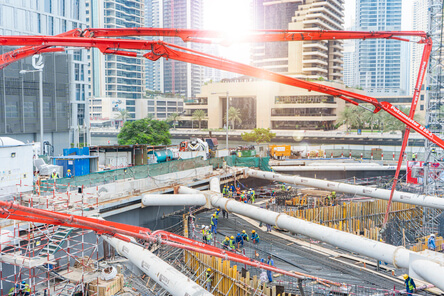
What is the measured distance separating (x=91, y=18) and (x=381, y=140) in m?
114

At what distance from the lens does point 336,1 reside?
443ft

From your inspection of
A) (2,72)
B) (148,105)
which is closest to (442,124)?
(2,72)

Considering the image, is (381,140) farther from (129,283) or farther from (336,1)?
(129,283)

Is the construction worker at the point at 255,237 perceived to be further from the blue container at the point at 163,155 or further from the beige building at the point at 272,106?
the beige building at the point at 272,106

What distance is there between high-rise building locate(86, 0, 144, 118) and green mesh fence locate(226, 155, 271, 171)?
367 ft

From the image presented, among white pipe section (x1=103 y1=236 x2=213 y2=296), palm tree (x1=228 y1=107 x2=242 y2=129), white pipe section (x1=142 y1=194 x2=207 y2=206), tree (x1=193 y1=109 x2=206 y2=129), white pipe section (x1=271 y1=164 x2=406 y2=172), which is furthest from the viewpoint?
tree (x1=193 y1=109 x2=206 y2=129)

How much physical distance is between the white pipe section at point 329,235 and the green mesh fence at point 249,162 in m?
14.9

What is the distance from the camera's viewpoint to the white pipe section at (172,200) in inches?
1101

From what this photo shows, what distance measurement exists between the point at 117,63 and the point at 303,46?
67222 mm

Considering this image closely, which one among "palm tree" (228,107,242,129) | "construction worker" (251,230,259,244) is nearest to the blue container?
"construction worker" (251,230,259,244)

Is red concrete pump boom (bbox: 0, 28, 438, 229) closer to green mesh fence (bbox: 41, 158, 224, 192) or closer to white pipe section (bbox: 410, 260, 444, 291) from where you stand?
green mesh fence (bbox: 41, 158, 224, 192)

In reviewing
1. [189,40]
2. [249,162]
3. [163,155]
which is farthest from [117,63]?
[189,40]

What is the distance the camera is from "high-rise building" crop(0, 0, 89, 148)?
53594 mm

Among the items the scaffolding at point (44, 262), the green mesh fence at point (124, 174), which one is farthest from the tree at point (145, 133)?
the scaffolding at point (44, 262)
